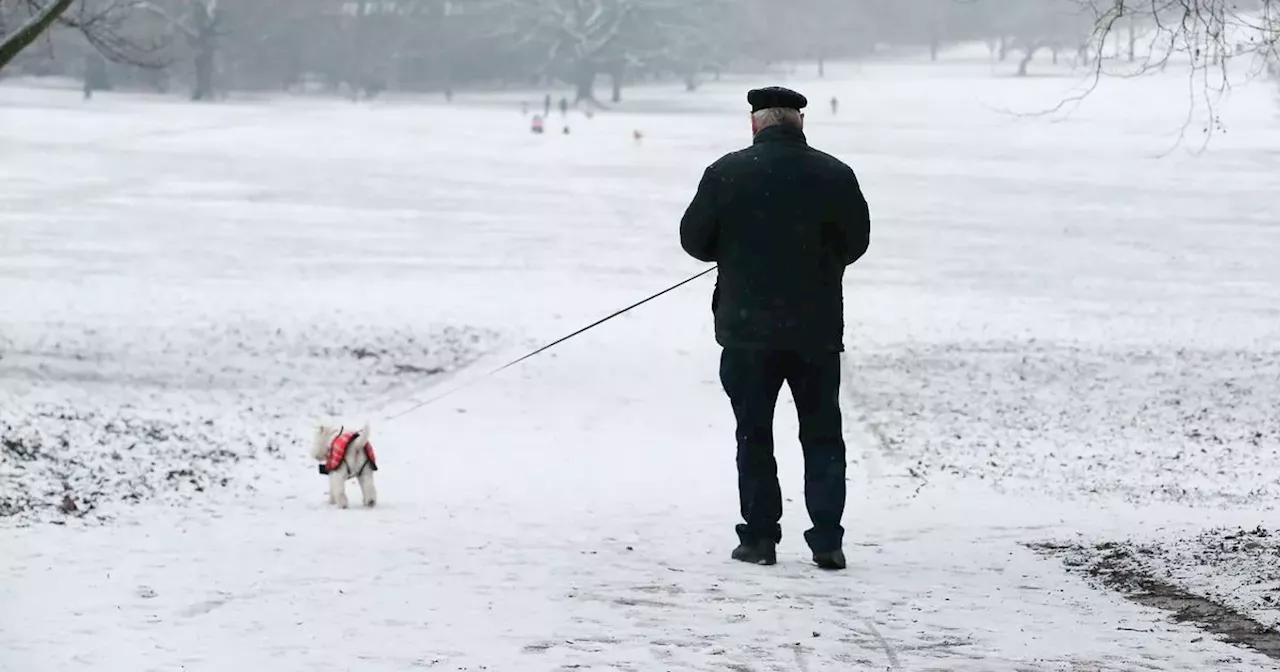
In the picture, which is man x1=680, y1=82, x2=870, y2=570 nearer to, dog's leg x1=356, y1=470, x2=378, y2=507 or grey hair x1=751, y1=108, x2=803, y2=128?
grey hair x1=751, y1=108, x2=803, y2=128

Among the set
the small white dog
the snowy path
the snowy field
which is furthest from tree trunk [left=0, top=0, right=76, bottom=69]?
the small white dog

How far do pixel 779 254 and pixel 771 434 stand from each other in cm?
71

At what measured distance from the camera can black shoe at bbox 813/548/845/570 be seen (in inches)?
284

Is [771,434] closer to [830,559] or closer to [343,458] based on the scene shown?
[830,559]

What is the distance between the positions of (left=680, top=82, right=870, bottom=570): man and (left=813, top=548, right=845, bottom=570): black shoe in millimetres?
172

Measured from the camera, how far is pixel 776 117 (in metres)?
7.11

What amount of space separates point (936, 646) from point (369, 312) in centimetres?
1680

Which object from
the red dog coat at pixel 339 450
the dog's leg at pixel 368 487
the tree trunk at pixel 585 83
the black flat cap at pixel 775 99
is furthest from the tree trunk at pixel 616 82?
the black flat cap at pixel 775 99

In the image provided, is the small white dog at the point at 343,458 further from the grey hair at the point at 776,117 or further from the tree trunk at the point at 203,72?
the tree trunk at the point at 203,72

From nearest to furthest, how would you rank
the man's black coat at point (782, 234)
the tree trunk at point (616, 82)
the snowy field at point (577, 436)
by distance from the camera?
1. the snowy field at point (577, 436)
2. the man's black coat at point (782, 234)
3. the tree trunk at point (616, 82)

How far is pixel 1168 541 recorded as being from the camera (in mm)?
Result: 8555

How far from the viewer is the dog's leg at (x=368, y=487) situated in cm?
944

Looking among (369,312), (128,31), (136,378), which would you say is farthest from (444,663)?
(128,31)

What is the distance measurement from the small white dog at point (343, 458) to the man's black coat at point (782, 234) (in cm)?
298
